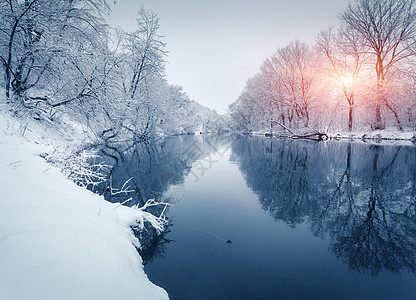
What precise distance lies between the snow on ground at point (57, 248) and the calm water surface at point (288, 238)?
98 centimetres

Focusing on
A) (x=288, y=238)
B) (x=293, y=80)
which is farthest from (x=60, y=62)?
(x=293, y=80)

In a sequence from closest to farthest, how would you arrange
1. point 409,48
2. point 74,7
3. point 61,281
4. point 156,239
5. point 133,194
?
1. point 61,281
2. point 156,239
3. point 133,194
4. point 74,7
5. point 409,48

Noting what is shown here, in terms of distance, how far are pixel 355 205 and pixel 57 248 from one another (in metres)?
6.99

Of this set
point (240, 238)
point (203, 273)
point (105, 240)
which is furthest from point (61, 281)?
point (240, 238)

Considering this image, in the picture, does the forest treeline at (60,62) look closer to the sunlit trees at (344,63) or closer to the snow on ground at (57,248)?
the snow on ground at (57,248)

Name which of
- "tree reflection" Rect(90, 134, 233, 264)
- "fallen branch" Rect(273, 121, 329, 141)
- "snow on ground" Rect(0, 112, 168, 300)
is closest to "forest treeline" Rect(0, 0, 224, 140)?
"tree reflection" Rect(90, 134, 233, 264)

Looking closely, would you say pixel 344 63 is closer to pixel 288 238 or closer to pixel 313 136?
pixel 313 136

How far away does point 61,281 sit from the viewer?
5.26 ft

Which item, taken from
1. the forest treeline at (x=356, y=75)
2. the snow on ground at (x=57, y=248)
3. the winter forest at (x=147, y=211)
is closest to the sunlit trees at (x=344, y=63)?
the forest treeline at (x=356, y=75)

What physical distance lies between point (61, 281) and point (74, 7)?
1162 centimetres

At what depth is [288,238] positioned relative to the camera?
434 centimetres

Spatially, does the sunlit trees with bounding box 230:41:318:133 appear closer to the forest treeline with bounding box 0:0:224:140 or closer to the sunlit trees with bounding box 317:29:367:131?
the sunlit trees with bounding box 317:29:367:131

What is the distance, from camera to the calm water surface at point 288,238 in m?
3.01

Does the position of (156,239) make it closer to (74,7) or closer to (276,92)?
(74,7)
